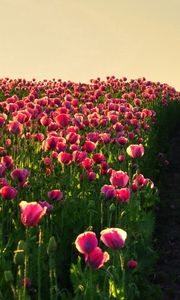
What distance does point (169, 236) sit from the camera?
356 inches

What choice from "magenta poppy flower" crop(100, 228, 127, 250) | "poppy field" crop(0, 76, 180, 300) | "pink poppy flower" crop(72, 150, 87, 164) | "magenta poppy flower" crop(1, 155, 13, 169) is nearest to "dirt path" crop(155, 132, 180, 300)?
"poppy field" crop(0, 76, 180, 300)

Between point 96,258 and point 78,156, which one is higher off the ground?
point 78,156

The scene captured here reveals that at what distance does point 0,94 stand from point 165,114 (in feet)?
14.8

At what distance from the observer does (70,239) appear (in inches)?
223

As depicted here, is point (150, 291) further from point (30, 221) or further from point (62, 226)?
point (30, 221)

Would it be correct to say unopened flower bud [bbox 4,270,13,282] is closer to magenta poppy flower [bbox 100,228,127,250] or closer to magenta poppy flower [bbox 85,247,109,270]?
magenta poppy flower [bbox 85,247,109,270]

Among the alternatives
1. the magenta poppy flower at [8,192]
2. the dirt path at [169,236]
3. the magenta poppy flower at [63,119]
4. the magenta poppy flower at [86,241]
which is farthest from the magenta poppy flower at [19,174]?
the dirt path at [169,236]

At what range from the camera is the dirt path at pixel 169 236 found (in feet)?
24.0

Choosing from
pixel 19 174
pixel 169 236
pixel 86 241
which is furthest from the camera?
pixel 169 236

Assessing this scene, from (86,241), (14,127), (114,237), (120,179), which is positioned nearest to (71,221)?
(120,179)

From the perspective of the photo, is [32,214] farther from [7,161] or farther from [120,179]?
[7,161]

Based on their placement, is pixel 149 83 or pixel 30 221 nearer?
pixel 30 221


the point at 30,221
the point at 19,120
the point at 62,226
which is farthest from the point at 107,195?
the point at 19,120

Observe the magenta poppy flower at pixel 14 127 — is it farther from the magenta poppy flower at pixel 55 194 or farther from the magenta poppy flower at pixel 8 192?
the magenta poppy flower at pixel 8 192
